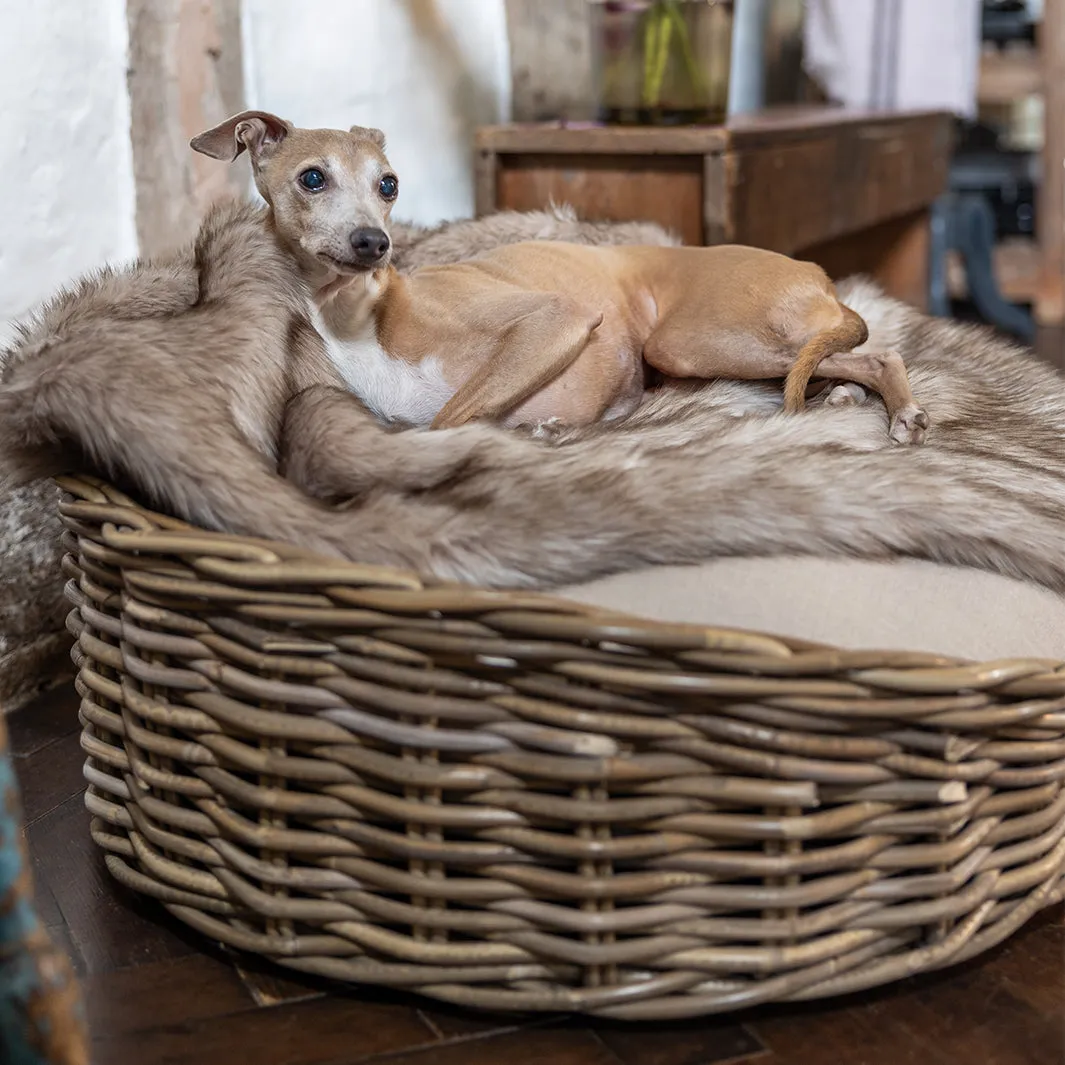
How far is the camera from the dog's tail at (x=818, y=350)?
1.65 metres

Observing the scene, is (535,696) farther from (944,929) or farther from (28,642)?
(28,642)

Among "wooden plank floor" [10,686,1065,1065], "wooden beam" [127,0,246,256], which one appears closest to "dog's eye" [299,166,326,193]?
"wooden beam" [127,0,246,256]

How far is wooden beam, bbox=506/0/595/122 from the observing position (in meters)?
2.82

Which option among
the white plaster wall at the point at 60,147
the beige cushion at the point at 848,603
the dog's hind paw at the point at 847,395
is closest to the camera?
the beige cushion at the point at 848,603

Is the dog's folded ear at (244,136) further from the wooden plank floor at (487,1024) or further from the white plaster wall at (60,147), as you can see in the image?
the wooden plank floor at (487,1024)

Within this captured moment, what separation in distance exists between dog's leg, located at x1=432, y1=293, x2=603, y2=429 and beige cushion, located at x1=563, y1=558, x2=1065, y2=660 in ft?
1.69

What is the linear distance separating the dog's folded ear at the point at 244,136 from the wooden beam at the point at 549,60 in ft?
4.33

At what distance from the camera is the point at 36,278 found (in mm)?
1843

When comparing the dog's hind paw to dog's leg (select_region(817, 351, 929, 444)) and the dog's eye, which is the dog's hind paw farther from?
the dog's eye

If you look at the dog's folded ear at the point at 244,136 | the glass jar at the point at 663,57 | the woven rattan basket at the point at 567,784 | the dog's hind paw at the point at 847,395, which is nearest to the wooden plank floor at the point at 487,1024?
the woven rattan basket at the point at 567,784

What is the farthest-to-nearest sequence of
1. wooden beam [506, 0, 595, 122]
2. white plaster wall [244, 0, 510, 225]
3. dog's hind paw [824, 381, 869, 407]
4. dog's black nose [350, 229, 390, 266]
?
wooden beam [506, 0, 595, 122] < white plaster wall [244, 0, 510, 225] < dog's hind paw [824, 381, 869, 407] < dog's black nose [350, 229, 390, 266]

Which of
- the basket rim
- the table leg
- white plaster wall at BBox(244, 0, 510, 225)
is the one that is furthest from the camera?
the table leg

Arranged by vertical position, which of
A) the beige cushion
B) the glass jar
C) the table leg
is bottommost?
the table leg

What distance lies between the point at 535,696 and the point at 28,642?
1093 mm
